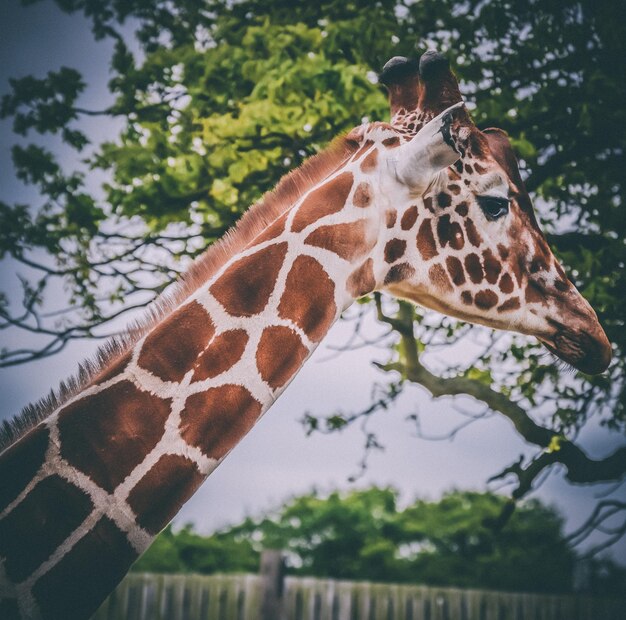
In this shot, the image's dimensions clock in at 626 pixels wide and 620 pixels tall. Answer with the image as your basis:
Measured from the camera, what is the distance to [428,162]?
5.92 ft

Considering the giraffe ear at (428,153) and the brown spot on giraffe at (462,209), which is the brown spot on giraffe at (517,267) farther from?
the giraffe ear at (428,153)

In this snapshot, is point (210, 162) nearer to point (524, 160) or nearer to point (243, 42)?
point (243, 42)

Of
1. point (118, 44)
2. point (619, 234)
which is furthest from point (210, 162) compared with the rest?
point (619, 234)

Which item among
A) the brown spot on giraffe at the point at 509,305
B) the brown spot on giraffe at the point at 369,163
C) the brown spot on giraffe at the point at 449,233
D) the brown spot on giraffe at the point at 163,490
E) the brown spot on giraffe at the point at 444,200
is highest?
the brown spot on giraffe at the point at 369,163

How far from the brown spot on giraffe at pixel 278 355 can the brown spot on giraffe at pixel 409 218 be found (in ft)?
1.84

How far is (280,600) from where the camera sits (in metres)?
6.91

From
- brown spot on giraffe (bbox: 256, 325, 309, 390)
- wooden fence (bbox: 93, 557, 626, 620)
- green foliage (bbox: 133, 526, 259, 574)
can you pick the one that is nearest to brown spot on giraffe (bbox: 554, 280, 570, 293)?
brown spot on giraffe (bbox: 256, 325, 309, 390)

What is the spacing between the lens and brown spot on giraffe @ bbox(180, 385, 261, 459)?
162cm

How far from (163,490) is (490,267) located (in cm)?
135

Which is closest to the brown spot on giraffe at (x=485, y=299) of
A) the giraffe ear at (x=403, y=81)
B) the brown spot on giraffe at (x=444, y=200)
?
the brown spot on giraffe at (x=444, y=200)

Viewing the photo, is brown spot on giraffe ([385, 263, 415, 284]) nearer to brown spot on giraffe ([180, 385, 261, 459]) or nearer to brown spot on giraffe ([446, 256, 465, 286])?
brown spot on giraffe ([446, 256, 465, 286])

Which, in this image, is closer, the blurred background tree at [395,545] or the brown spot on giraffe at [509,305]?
the brown spot on giraffe at [509,305]

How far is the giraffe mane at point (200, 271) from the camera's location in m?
1.70

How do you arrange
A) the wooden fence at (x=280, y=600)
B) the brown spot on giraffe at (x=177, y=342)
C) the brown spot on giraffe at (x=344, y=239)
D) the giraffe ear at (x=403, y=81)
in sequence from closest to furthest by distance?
A: the brown spot on giraffe at (x=177, y=342) < the brown spot on giraffe at (x=344, y=239) < the giraffe ear at (x=403, y=81) < the wooden fence at (x=280, y=600)
